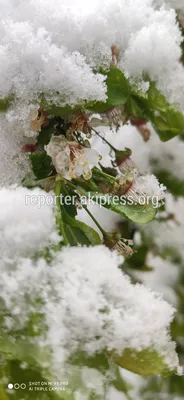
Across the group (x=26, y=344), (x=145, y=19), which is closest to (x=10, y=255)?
(x=26, y=344)

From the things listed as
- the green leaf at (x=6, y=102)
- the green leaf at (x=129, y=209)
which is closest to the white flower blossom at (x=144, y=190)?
the green leaf at (x=129, y=209)

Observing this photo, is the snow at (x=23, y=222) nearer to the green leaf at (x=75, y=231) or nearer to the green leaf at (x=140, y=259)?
the green leaf at (x=75, y=231)

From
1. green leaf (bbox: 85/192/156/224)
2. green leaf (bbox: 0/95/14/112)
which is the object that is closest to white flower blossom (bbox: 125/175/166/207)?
green leaf (bbox: 85/192/156/224)

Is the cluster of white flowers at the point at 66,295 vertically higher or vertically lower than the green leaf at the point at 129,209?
lower

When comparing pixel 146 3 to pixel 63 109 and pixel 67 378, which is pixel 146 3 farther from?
pixel 67 378

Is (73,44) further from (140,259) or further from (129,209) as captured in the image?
(140,259)

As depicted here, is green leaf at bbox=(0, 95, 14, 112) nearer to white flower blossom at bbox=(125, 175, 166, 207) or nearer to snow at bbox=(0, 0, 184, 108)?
snow at bbox=(0, 0, 184, 108)

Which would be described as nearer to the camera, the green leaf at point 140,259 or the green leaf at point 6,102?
the green leaf at point 6,102
